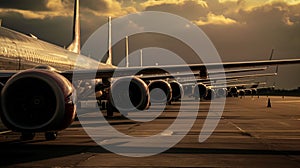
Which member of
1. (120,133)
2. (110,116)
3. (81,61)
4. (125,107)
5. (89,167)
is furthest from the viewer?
(81,61)

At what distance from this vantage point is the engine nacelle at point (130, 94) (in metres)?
21.2

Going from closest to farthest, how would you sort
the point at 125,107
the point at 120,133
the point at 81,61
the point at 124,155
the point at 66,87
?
the point at 124,155 → the point at 66,87 → the point at 120,133 → the point at 125,107 → the point at 81,61

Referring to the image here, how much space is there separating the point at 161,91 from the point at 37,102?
26.0m

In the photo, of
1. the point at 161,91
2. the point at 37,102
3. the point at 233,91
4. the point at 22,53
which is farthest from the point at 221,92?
the point at 37,102

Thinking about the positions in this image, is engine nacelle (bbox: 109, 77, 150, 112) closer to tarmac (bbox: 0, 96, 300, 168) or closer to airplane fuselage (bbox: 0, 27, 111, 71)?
airplane fuselage (bbox: 0, 27, 111, 71)

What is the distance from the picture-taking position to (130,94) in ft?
71.4

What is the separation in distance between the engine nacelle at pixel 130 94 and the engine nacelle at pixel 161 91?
561 inches

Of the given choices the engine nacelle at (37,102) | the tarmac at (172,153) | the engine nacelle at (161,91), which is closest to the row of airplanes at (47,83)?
the engine nacelle at (37,102)

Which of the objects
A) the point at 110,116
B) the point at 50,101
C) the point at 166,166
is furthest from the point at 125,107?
the point at 166,166

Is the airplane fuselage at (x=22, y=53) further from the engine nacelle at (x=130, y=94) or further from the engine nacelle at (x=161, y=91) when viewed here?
the engine nacelle at (x=161, y=91)

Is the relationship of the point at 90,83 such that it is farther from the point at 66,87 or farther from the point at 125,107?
the point at 66,87

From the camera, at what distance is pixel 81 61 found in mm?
34156

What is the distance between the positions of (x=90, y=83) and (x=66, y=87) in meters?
14.5

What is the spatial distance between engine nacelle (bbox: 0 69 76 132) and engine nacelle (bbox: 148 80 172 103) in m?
25.0
